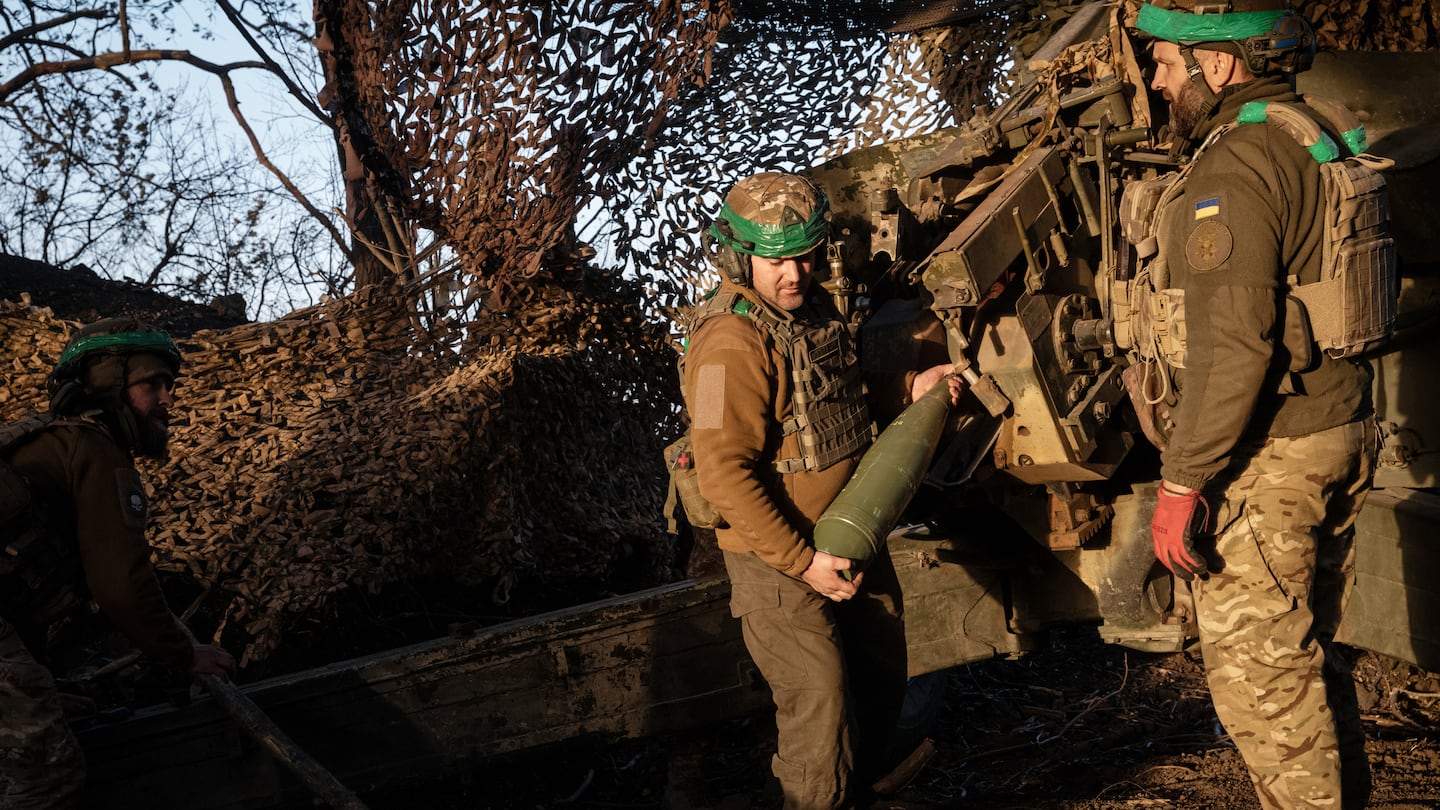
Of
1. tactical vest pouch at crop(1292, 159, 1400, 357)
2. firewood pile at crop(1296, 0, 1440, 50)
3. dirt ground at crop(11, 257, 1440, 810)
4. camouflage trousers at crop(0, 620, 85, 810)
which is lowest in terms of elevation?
dirt ground at crop(11, 257, 1440, 810)

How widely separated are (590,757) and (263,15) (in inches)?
377

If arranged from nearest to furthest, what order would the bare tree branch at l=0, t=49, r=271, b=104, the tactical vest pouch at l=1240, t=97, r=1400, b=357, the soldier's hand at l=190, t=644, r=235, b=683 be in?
the tactical vest pouch at l=1240, t=97, r=1400, b=357 < the soldier's hand at l=190, t=644, r=235, b=683 < the bare tree branch at l=0, t=49, r=271, b=104

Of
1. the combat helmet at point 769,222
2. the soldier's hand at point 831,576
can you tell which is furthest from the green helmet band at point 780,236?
the soldier's hand at point 831,576

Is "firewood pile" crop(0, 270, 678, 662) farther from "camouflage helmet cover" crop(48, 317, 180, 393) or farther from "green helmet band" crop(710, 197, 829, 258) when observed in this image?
"green helmet band" crop(710, 197, 829, 258)

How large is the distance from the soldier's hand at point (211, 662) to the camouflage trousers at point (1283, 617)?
2994 mm

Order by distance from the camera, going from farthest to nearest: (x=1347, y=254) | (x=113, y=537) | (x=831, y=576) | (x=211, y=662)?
(x=211, y=662)
(x=113, y=537)
(x=831, y=576)
(x=1347, y=254)

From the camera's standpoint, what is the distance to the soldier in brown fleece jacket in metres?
3.56

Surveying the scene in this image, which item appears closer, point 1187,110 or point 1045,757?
point 1187,110

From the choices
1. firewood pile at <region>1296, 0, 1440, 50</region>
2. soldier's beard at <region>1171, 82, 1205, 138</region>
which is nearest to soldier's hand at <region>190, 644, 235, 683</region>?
soldier's beard at <region>1171, 82, 1205, 138</region>

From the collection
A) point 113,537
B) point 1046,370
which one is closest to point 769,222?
point 1046,370

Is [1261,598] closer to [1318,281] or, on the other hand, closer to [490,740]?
[1318,281]

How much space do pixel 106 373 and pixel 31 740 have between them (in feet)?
3.59

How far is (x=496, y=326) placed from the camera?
20.2 feet

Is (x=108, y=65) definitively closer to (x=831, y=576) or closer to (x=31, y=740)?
(x=31, y=740)
